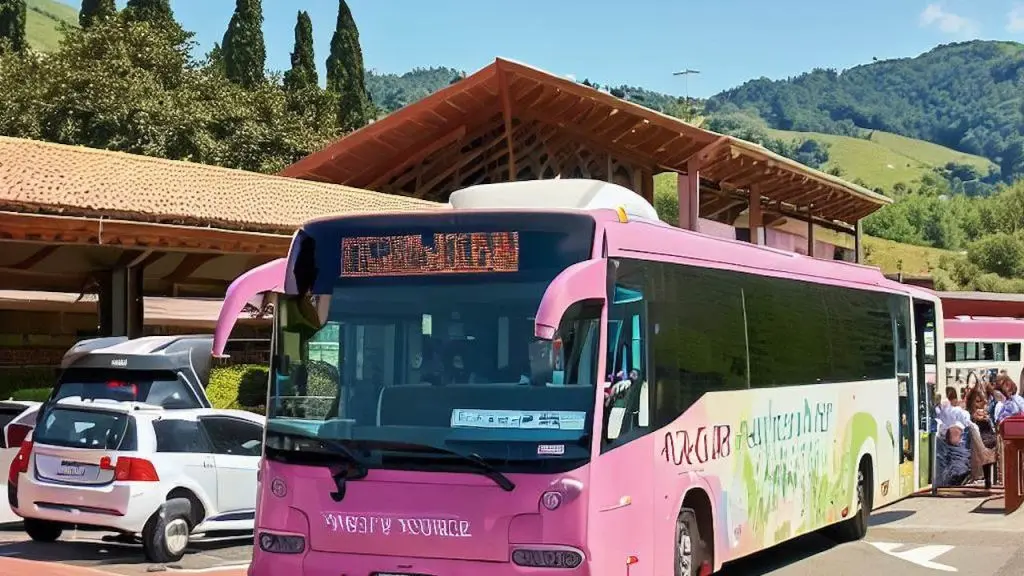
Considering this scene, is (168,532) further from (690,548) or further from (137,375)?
(690,548)

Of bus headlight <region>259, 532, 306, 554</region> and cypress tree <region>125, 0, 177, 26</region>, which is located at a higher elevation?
cypress tree <region>125, 0, 177, 26</region>

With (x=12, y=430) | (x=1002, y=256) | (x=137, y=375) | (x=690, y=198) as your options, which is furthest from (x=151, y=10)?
(x=1002, y=256)

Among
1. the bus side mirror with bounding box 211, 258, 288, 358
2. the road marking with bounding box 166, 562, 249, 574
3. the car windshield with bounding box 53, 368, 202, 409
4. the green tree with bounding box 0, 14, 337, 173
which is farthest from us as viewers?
the green tree with bounding box 0, 14, 337, 173

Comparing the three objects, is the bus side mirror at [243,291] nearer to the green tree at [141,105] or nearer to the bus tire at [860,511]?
the bus tire at [860,511]

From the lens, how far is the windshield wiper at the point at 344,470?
25.8 ft

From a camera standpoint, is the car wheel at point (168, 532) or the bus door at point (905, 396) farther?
the bus door at point (905, 396)

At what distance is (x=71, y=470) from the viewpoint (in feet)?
40.0

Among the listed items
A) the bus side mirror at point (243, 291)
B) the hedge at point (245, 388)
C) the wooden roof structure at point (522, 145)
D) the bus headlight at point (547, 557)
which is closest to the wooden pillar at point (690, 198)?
the wooden roof structure at point (522, 145)

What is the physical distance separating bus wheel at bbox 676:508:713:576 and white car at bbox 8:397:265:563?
5401 millimetres

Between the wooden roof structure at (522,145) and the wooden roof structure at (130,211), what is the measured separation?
4.46m

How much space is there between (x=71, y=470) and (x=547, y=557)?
645 centimetres

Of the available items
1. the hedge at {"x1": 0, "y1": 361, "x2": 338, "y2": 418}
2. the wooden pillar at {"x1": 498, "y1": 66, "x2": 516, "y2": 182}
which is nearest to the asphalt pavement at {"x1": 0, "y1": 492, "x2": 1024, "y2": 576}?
the hedge at {"x1": 0, "y1": 361, "x2": 338, "y2": 418}

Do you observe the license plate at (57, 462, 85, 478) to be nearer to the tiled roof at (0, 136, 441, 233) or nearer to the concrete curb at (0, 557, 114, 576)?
the concrete curb at (0, 557, 114, 576)

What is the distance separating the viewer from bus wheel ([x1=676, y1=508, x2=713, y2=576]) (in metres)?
9.15
